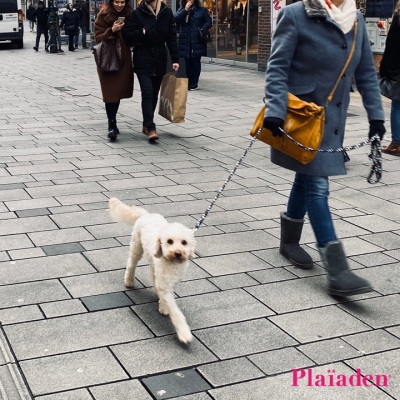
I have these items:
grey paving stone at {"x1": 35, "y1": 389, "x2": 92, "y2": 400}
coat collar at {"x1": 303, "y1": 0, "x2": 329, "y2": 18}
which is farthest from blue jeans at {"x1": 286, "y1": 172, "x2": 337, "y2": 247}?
grey paving stone at {"x1": 35, "y1": 389, "x2": 92, "y2": 400}

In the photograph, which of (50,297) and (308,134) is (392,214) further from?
(50,297)

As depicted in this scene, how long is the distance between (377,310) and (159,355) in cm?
137

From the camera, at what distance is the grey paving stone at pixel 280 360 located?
11.5 ft

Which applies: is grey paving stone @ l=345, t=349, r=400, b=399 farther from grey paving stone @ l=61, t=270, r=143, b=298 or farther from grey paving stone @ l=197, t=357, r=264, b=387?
grey paving stone @ l=61, t=270, r=143, b=298

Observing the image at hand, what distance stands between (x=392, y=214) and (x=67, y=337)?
334cm

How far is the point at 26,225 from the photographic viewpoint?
5742 millimetres

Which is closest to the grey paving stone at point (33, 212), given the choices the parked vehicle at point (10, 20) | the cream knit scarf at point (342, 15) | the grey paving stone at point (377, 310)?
the grey paving stone at point (377, 310)

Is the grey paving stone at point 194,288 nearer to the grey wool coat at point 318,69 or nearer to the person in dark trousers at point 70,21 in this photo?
the grey wool coat at point 318,69

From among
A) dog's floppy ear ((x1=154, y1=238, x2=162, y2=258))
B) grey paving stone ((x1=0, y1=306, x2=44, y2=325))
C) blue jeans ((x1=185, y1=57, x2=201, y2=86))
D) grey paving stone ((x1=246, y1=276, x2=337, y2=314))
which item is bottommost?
grey paving stone ((x1=0, y1=306, x2=44, y2=325))

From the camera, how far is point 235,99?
13102mm

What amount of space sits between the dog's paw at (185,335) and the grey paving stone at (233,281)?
2.73 ft

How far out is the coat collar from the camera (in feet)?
14.1

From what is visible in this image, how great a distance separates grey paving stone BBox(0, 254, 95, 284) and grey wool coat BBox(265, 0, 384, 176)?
1.55 metres

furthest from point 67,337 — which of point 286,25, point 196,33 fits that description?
point 196,33
